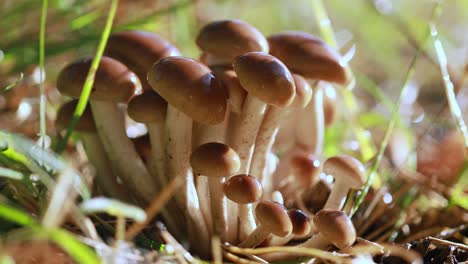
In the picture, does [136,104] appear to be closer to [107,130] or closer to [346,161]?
[107,130]

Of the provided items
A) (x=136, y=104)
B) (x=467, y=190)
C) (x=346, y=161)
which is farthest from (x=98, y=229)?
(x=467, y=190)

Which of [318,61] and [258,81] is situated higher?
[318,61]

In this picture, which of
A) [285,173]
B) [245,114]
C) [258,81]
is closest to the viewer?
[258,81]

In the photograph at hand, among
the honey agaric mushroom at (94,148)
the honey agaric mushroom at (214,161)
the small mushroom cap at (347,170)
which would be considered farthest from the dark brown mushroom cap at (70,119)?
the small mushroom cap at (347,170)

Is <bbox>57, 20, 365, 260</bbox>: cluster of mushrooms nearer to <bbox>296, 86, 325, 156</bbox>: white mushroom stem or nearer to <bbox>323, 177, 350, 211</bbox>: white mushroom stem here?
<bbox>323, 177, 350, 211</bbox>: white mushroom stem

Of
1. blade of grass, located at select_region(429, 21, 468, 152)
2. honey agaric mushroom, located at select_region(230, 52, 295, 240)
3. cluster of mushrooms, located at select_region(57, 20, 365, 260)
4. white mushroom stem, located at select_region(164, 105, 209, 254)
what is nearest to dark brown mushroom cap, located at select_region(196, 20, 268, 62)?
cluster of mushrooms, located at select_region(57, 20, 365, 260)

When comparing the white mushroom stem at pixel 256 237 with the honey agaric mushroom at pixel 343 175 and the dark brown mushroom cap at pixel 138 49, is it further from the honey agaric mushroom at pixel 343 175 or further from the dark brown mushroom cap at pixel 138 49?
the dark brown mushroom cap at pixel 138 49
